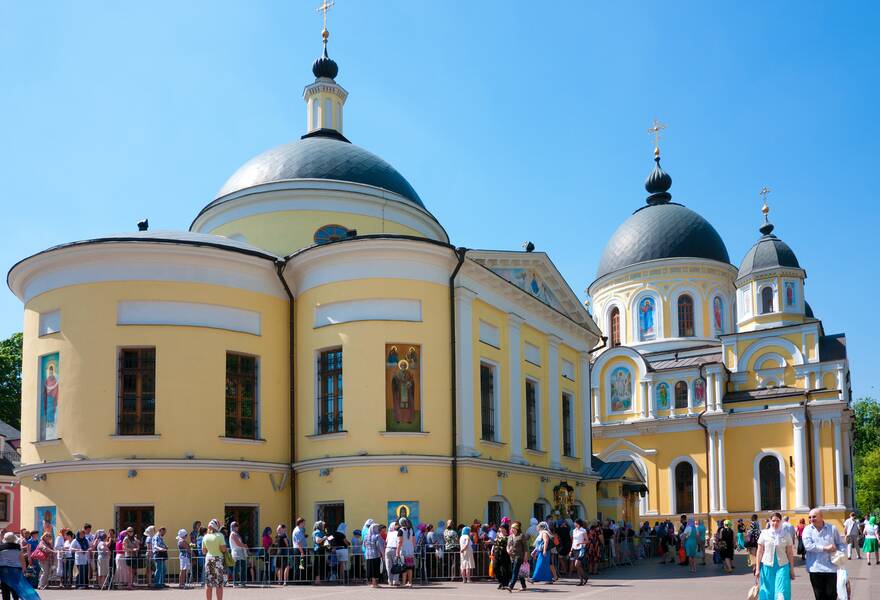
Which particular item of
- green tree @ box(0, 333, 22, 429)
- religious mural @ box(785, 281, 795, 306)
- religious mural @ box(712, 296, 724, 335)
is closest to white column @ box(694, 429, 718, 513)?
religious mural @ box(785, 281, 795, 306)

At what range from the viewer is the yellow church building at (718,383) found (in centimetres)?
4472

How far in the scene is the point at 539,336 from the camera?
30047 mm

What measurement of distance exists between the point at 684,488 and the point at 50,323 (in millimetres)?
33788

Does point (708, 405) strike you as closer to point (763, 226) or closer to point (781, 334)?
point (781, 334)

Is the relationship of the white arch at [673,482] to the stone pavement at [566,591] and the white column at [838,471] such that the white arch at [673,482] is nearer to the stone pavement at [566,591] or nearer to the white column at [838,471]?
the white column at [838,471]

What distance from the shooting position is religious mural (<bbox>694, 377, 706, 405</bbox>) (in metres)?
48.2

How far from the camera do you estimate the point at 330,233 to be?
28.2 m

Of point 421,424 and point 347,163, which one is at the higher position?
point 347,163

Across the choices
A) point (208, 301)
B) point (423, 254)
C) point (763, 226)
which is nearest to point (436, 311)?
point (423, 254)

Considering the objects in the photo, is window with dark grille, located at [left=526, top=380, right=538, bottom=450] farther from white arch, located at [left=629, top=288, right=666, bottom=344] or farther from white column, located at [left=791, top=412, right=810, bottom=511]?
white arch, located at [left=629, top=288, right=666, bottom=344]

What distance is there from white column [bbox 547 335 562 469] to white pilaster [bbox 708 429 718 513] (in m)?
18.3

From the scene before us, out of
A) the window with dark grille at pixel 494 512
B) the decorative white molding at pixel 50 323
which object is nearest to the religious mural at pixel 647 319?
the window with dark grille at pixel 494 512

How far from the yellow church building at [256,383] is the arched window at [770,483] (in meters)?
23.9

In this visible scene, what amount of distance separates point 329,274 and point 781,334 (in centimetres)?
3085
